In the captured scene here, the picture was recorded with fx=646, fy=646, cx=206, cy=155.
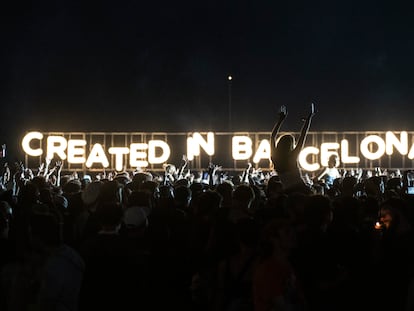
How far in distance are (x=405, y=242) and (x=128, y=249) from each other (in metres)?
2.08

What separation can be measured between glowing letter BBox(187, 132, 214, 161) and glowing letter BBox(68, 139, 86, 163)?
3627 millimetres

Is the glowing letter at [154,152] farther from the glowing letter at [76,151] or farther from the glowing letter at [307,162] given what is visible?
the glowing letter at [307,162]

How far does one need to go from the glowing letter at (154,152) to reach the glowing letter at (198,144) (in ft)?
2.47

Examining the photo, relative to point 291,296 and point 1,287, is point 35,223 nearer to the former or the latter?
point 1,287

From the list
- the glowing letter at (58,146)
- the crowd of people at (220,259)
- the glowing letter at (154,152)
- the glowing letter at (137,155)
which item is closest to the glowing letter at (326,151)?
the glowing letter at (154,152)

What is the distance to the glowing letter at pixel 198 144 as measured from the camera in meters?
22.1

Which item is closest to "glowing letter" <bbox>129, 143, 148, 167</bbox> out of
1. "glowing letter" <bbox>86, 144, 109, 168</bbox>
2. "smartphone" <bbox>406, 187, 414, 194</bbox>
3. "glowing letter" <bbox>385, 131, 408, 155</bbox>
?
"glowing letter" <bbox>86, 144, 109, 168</bbox>

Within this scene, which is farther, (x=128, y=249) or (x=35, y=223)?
(x=128, y=249)

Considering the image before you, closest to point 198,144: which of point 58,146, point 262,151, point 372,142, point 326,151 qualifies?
point 262,151

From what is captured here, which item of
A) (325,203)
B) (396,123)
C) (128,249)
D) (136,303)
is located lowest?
(136,303)

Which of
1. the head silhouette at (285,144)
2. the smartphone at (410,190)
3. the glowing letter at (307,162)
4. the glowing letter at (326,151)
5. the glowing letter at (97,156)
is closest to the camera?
the head silhouette at (285,144)

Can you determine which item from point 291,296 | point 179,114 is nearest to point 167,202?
point 291,296

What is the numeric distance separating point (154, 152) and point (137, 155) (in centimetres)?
59

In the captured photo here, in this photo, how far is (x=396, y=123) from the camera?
39.5 m
